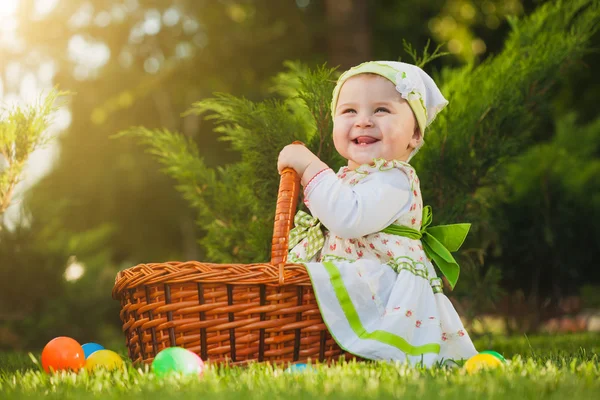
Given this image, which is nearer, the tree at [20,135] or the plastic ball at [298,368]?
the plastic ball at [298,368]

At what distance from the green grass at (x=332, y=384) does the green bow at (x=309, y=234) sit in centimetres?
74

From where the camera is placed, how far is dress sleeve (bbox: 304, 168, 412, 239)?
283 cm

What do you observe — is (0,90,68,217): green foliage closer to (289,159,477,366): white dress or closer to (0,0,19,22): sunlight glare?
(289,159,477,366): white dress

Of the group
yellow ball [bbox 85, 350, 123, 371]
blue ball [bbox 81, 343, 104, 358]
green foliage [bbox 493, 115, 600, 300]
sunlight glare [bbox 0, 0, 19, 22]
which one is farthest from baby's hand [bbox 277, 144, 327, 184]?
sunlight glare [bbox 0, 0, 19, 22]

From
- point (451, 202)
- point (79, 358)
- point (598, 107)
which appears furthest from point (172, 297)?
point (598, 107)

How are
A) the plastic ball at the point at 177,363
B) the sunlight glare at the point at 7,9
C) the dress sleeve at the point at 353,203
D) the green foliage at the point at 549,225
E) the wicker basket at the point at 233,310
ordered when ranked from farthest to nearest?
the sunlight glare at the point at 7,9 < the green foliage at the point at 549,225 < the dress sleeve at the point at 353,203 < the wicker basket at the point at 233,310 < the plastic ball at the point at 177,363

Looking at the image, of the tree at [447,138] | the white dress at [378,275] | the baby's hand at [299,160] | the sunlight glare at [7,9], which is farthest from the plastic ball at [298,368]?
the sunlight glare at [7,9]

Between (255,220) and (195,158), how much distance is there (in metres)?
0.59

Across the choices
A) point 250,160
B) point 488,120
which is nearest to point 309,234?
point 250,160

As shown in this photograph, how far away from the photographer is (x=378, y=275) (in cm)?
283

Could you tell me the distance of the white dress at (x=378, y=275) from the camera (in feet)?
8.84

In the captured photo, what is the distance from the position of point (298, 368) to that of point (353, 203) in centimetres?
68

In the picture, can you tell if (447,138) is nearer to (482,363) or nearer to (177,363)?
(482,363)

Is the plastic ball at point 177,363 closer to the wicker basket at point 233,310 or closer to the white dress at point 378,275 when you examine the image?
the wicker basket at point 233,310
